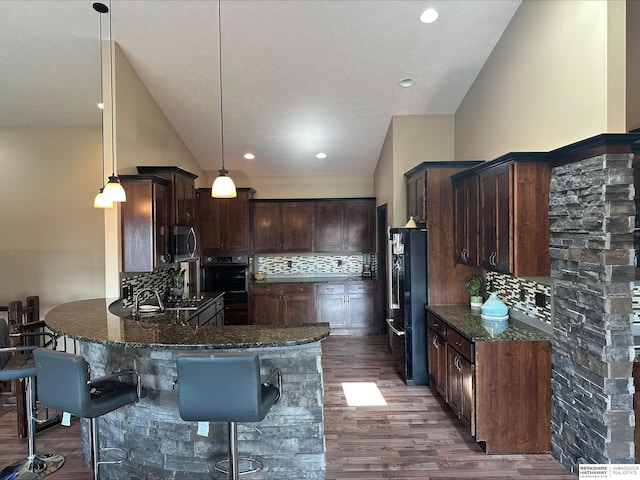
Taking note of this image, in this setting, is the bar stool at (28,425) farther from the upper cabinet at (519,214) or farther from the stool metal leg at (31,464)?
the upper cabinet at (519,214)

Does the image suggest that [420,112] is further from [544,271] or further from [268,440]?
[268,440]

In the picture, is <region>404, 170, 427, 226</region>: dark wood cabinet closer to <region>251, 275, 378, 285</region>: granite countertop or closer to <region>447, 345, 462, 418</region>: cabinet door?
<region>447, 345, 462, 418</region>: cabinet door

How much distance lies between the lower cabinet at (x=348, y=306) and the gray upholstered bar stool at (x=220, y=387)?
4.33m

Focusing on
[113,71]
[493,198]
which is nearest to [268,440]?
[493,198]

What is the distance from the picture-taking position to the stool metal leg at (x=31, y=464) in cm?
263

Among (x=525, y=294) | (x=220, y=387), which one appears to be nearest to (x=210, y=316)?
(x=220, y=387)

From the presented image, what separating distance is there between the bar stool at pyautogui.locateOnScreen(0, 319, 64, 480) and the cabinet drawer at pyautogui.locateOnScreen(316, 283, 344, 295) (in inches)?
159

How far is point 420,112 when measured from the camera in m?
4.98

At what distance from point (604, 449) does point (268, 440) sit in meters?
2.11

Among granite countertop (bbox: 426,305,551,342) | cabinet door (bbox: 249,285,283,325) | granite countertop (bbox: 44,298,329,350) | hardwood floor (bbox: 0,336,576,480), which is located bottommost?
hardwood floor (bbox: 0,336,576,480)

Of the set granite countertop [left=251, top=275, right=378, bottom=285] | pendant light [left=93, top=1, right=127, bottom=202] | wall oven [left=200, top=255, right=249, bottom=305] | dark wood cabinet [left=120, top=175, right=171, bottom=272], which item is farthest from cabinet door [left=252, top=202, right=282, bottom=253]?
pendant light [left=93, top=1, right=127, bottom=202]

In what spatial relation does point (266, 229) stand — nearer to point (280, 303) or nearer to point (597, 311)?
point (280, 303)

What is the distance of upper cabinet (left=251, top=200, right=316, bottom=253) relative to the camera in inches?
260

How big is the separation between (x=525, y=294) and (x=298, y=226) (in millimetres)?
3992
